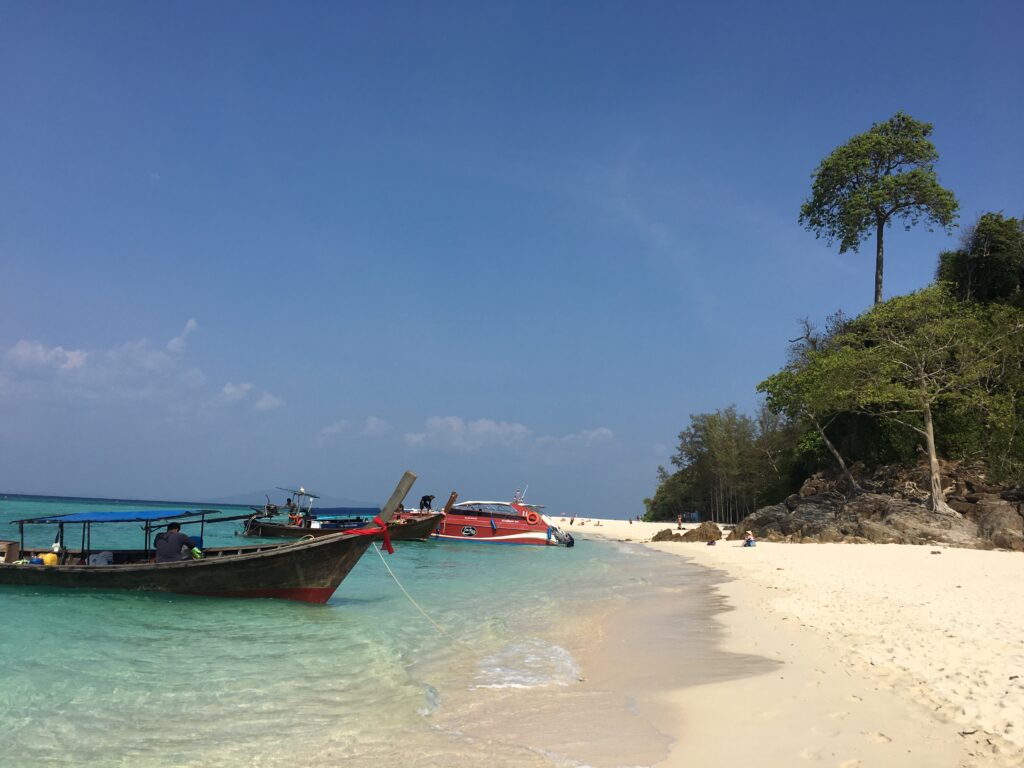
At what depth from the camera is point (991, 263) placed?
1387 inches

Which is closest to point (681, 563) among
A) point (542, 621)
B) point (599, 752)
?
point (542, 621)

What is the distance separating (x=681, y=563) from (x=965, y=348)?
16.3 m

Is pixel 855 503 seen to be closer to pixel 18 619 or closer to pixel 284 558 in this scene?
pixel 284 558

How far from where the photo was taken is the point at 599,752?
5.53 meters

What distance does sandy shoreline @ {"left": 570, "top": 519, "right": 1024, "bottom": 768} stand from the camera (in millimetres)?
5082

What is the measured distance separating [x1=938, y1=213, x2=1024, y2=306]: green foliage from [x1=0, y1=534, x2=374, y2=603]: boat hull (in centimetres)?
3385

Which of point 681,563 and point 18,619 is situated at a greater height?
point 18,619

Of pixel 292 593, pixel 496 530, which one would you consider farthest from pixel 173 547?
pixel 496 530

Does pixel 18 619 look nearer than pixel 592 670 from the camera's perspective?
No

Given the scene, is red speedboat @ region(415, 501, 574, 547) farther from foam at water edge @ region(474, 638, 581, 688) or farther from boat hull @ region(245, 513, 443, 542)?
foam at water edge @ region(474, 638, 581, 688)

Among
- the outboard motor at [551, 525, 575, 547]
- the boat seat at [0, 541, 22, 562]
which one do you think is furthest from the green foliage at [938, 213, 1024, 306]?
the boat seat at [0, 541, 22, 562]

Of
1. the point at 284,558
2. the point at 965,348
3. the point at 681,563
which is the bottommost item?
the point at 681,563

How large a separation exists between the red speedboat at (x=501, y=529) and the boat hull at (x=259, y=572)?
2361cm

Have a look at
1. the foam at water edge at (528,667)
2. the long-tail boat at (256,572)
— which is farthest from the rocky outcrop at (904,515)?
the long-tail boat at (256,572)
